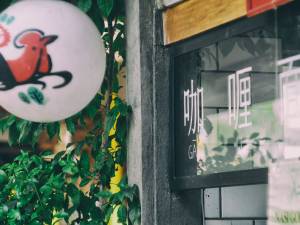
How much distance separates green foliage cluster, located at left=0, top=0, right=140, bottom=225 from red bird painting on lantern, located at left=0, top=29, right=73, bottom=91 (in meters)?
1.08

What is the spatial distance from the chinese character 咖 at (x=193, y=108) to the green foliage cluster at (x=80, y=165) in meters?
0.45

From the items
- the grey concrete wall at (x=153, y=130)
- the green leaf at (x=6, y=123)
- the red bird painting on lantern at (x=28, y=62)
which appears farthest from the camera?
the green leaf at (x=6, y=123)

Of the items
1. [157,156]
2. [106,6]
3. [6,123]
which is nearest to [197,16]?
[106,6]

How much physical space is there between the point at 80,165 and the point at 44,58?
1.36 metres

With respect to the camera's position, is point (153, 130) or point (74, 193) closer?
point (153, 130)

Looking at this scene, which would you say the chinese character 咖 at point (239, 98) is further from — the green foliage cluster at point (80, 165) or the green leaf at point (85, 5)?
the green leaf at point (85, 5)

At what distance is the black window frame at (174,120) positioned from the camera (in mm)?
4133

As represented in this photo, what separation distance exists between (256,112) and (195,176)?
673mm

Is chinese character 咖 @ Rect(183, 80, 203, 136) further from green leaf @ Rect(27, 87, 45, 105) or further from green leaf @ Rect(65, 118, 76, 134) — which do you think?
green leaf @ Rect(27, 87, 45, 105)

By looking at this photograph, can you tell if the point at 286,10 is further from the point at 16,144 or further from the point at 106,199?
the point at 16,144

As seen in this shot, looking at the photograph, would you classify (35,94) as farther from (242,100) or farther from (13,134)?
(13,134)

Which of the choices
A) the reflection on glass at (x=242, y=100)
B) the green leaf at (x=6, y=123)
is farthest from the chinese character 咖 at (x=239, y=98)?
the green leaf at (x=6, y=123)

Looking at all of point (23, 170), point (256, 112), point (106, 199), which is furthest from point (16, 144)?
point (256, 112)

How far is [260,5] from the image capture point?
402 centimetres
